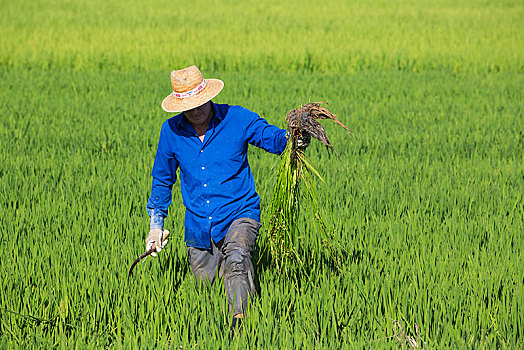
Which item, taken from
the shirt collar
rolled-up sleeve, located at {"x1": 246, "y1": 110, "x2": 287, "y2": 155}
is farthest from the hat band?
rolled-up sleeve, located at {"x1": 246, "y1": 110, "x2": 287, "y2": 155}

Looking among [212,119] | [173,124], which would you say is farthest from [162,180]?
[212,119]

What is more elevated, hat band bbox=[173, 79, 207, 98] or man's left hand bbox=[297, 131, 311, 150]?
hat band bbox=[173, 79, 207, 98]

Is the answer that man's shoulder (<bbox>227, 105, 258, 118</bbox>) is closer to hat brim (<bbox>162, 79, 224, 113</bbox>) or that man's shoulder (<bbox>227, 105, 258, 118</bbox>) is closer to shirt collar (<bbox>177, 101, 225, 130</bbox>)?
shirt collar (<bbox>177, 101, 225, 130</bbox>)

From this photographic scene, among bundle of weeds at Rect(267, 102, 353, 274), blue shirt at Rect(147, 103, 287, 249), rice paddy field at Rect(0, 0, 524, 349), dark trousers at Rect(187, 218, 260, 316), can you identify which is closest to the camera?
bundle of weeds at Rect(267, 102, 353, 274)

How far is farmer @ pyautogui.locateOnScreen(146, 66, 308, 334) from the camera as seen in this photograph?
3143 mm

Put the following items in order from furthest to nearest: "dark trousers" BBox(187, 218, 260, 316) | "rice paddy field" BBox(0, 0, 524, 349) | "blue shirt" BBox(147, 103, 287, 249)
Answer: "blue shirt" BBox(147, 103, 287, 249) < "rice paddy field" BBox(0, 0, 524, 349) < "dark trousers" BBox(187, 218, 260, 316)

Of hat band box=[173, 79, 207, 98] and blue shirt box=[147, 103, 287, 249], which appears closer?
hat band box=[173, 79, 207, 98]

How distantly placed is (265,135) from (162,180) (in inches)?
22.4

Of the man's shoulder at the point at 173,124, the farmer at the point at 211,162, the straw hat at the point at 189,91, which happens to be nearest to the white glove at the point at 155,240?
the farmer at the point at 211,162

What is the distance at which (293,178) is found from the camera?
3043 millimetres

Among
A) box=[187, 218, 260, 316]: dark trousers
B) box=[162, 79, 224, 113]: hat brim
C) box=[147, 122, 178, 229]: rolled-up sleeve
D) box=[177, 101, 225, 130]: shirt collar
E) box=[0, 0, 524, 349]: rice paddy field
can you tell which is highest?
box=[162, 79, 224, 113]: hat brim

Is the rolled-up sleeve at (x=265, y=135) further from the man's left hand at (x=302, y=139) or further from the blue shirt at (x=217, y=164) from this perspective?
the man's left hand at (x=302, y=139)

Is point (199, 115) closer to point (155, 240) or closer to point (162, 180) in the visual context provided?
point (162, 180)

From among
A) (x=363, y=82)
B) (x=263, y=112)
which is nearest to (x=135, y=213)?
(x=263, y=112)
